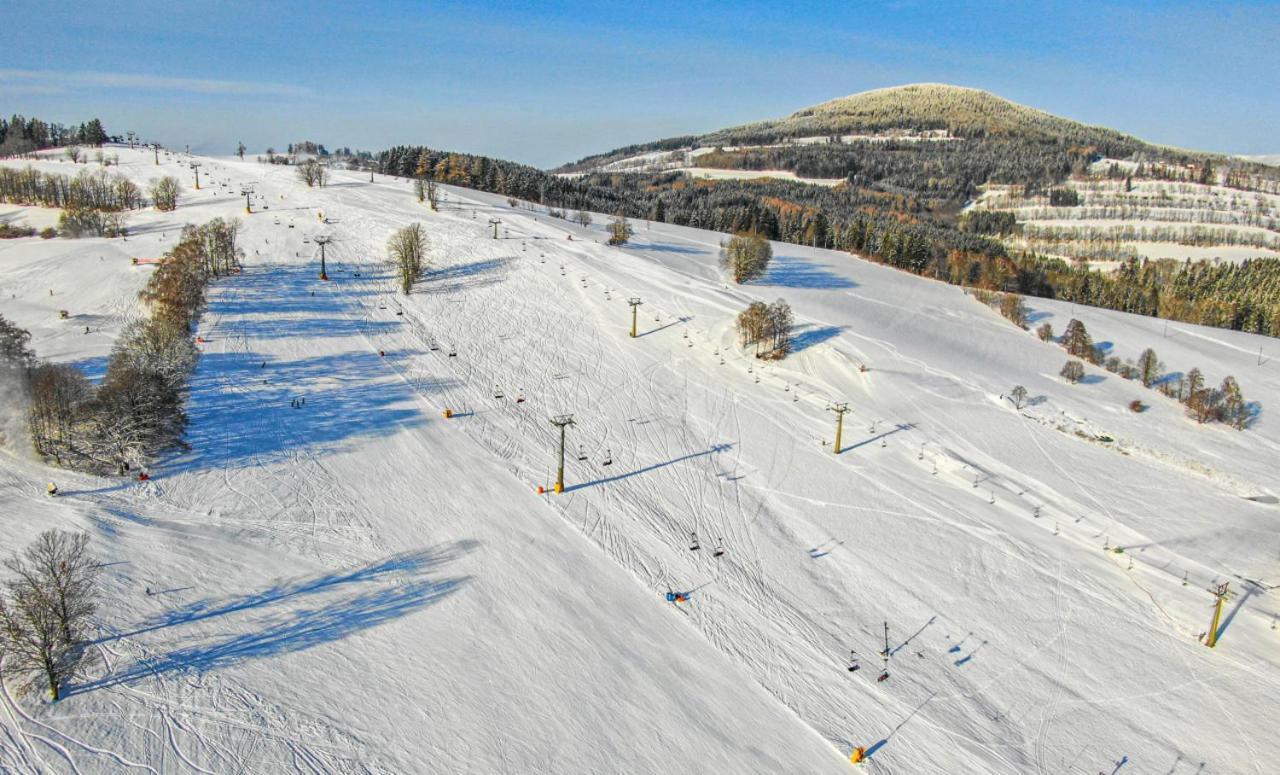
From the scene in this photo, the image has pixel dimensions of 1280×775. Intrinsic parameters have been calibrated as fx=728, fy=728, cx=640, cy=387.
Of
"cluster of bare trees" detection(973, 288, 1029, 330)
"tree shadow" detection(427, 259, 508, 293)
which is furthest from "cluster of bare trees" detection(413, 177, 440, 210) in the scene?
"cluster of bare trees" detection(973, 288, 1029, 330)

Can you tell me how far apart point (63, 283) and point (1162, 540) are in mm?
95710

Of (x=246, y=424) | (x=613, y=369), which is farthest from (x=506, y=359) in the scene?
(x=246, y=424)

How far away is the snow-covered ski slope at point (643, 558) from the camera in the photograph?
86.2 ft

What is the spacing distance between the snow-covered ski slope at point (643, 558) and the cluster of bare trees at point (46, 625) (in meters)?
0.90

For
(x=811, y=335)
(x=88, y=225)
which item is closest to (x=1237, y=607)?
(x=811, y=335)

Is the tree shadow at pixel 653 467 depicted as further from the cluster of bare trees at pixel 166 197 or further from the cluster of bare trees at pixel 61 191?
the cluster of bare trees at pixel 61 191

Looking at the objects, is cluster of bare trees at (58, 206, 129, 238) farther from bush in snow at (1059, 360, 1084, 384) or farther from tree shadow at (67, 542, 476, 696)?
bush in snow at (1059, 360, 1084, 384)

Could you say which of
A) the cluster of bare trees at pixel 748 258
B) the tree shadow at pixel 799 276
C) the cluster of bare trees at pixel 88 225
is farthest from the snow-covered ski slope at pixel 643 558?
the cluster of bare trees at pixel 88 225

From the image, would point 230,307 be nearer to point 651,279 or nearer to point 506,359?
point 506,359

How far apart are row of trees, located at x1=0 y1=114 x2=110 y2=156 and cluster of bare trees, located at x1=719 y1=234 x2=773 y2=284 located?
523ft

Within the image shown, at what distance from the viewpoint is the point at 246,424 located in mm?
45781

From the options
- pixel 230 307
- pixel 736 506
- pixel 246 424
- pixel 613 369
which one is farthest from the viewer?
pixel 230 307

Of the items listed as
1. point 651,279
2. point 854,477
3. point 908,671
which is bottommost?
point 908,671

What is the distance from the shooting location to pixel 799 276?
96.7 meters
